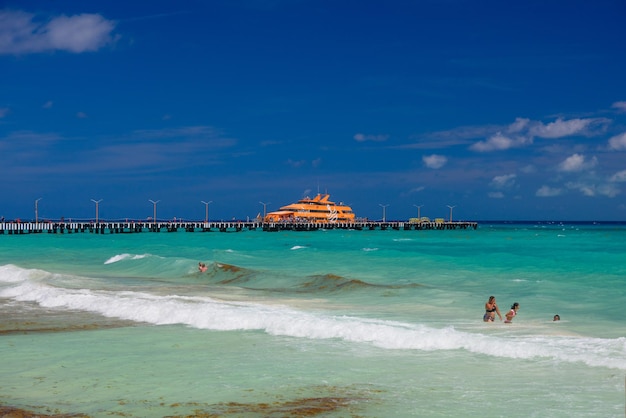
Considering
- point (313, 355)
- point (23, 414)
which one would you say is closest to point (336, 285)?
point (313, 355)

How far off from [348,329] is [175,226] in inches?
3585

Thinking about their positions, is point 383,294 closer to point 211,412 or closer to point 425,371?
point 425,371

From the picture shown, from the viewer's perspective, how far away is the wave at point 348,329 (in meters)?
11.3

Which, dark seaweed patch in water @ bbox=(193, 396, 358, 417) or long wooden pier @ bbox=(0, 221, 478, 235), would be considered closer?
dark seaweed patch in water @ bbox=(193, 396, 358, 417)

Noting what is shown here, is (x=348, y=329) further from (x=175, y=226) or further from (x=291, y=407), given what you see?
(x=175, y=226)

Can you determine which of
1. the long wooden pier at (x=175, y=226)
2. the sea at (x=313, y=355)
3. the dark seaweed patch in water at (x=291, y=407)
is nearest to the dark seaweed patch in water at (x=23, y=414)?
the sea at (x=313, y=355)

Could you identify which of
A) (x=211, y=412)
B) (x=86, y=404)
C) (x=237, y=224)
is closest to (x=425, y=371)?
(x=211, y=412)

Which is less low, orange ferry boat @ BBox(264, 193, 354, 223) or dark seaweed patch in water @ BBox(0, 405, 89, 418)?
orange ferry boat @ BBox(264, 193, 354, 223)

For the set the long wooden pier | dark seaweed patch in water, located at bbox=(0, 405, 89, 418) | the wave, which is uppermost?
the long wooden pier

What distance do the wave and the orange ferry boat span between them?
337ft

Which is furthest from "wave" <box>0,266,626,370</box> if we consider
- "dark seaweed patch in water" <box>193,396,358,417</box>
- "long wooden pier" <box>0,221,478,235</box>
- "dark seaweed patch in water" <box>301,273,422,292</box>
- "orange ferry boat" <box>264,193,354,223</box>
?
"orange ferry boat" <box>264,193,354,223</box>

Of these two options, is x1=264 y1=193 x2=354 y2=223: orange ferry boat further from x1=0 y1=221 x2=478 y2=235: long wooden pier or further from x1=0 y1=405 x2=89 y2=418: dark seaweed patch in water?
x1=0 y1=405 x2=89 y2=418: dark seaweed patch in water

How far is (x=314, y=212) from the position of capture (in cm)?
12888

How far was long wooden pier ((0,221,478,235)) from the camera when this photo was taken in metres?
93.2
